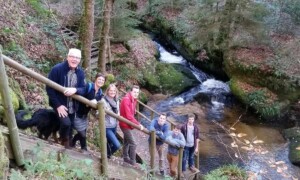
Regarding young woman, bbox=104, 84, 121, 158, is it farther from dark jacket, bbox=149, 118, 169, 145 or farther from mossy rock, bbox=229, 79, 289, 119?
mossy rock, bbox=229, 79, 289, 119

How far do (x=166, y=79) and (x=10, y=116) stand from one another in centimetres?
1738

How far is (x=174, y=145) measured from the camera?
9.35 meters

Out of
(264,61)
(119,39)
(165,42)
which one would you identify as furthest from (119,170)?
(165,42)

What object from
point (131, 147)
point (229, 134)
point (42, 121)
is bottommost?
point (229, 134)

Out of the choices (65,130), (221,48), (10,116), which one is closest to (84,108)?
(65,130)

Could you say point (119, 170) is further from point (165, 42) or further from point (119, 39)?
point (165, 42)

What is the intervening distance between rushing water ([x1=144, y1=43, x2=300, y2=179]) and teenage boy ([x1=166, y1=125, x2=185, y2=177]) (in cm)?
334

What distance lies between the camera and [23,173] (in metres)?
4.74

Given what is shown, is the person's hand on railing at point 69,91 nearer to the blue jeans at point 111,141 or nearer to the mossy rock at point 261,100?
the blue jeans at point 111,141

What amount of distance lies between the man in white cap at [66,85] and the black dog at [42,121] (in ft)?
0.75

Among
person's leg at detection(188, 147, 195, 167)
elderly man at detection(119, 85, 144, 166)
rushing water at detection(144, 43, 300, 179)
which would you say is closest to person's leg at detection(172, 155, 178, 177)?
person's leg at detection(188, 147, 195, 167)

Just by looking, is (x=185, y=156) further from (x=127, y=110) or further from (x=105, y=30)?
(x=105, y=30)

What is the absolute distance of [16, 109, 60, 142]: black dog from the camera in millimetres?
5723

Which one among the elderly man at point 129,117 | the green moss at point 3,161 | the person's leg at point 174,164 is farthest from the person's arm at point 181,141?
the green moss at point 3,161
